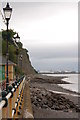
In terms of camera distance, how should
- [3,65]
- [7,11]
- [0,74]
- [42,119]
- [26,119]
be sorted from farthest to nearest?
1. [3,65]
2. [0,74]
3. [42,119]
4. [7,11]
5. [26,119]

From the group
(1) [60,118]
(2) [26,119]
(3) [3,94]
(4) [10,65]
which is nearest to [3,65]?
(4) [10,65]

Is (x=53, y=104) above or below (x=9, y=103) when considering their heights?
below

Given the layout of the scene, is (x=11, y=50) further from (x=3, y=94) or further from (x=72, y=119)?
(x=3, y=94)

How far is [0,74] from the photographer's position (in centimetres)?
2820

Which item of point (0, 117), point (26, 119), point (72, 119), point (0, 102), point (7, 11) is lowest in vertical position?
point (72, 119)

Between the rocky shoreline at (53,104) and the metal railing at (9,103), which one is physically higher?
the metal railing at (9,103)

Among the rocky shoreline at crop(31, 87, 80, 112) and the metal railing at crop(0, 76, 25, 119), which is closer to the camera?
the metal railing at crop(0, 76, 25, 119)

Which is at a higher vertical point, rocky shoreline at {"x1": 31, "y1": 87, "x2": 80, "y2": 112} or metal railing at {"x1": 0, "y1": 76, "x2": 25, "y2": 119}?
metal railing at {"x1": 0, "y1": 76, "x2": 25, "y2": 119}

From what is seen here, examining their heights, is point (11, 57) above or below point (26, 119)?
above

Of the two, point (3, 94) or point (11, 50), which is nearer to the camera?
point (3, 94)

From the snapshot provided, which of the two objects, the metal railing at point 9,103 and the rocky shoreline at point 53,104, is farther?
the rocky shoreline at point 53,104

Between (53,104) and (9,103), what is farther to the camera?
(53,104)

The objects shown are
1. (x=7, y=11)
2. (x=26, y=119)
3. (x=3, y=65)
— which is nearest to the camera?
(x=26, y=119)

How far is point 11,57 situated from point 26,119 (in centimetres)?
4417
